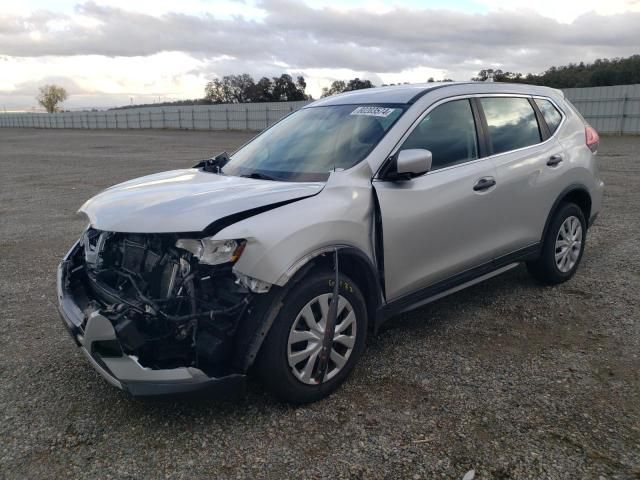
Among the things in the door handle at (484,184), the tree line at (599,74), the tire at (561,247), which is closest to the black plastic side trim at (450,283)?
the tire at (561,247)

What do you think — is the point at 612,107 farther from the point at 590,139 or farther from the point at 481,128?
the point at 481,128

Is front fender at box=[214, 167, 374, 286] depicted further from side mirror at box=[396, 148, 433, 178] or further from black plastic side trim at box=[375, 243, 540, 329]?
black plastic side trim at box=[375, 243, 540, 329]

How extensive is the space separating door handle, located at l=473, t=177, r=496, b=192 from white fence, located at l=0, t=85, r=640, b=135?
58.8 feet

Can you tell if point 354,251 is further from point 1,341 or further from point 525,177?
point 1,341

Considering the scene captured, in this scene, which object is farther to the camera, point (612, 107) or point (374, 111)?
Answer: point (612, 107)

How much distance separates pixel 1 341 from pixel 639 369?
4.46m

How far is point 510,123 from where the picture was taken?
14.5 ft

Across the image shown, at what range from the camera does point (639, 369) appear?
3.45 meters

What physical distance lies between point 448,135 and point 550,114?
1528 mm

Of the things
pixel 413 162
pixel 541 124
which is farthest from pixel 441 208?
pixel 541 124

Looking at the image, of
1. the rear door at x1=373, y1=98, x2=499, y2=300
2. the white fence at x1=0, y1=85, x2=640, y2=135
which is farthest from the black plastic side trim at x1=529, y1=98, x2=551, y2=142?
the white fence at x1=0, y1=85, x2=640, y2=135

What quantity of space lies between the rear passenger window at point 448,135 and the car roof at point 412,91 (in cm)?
13

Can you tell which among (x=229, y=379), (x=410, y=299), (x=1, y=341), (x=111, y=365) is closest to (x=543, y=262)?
(x=410, y=299)

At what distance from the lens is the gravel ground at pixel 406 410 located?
2637 millimetres
